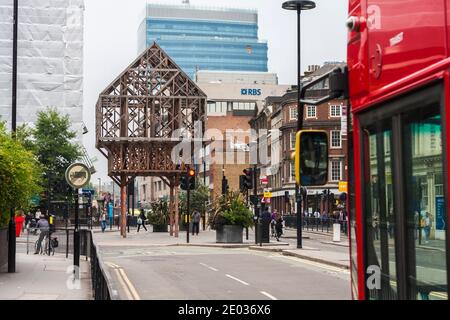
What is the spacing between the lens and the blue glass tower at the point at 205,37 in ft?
635

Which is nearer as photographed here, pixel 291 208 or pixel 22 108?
pixel 22 108

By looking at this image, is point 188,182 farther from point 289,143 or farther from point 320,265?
point 289,143

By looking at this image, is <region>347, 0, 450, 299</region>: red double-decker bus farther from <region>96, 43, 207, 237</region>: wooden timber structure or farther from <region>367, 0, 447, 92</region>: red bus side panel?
<region>96, 43, 207, 237</region>: wooden timber structure

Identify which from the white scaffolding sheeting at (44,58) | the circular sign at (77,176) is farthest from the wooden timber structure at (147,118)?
the circular sign at (77,176)

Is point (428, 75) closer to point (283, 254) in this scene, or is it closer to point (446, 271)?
point (446, 271)

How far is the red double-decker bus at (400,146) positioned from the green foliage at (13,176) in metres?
13.9

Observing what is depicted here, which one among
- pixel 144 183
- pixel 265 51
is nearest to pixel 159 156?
pixel 144 183

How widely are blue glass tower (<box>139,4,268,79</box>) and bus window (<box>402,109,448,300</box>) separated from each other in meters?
189

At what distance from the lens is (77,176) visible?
A: 1867 cm

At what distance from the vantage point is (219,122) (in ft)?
428

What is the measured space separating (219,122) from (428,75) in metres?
126

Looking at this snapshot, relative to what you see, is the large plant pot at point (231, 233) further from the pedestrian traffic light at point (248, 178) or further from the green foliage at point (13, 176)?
the green foliage at point (13, 176)

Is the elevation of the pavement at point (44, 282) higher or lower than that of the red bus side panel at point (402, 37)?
lower

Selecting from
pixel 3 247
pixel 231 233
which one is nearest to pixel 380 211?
pixel 3 247
